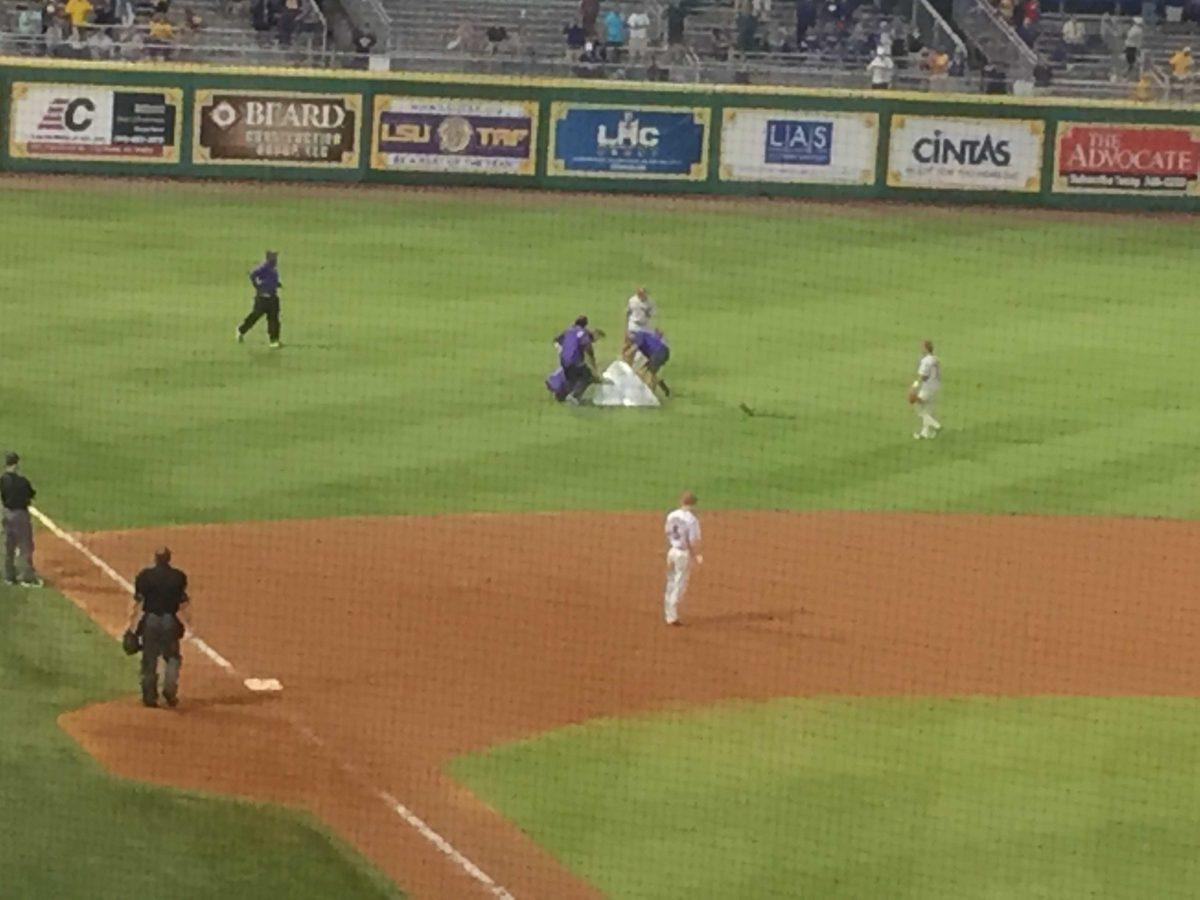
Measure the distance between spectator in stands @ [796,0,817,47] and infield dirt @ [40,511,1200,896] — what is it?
82.0ft

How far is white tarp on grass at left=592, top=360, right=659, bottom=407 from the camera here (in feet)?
111

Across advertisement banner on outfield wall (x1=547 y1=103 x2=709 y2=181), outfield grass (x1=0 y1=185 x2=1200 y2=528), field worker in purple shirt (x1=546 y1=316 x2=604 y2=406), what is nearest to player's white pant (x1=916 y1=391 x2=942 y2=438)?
outfield grass (x1=0 y1=185 x2=1200 y2=528)

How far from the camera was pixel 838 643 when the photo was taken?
23.9m

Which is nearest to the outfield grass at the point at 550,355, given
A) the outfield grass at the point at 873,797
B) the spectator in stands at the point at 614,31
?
the spectator in stands at the point at 614,31

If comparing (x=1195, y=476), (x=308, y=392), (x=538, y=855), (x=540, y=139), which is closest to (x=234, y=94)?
(x=540, y=139)

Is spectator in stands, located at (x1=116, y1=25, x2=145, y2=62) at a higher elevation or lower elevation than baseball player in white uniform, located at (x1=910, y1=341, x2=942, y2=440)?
higher

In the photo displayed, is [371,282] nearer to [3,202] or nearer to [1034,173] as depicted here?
[3,202]

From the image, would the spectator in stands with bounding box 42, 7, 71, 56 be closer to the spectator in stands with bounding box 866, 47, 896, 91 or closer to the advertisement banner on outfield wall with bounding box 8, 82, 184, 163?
the advertisement banner on outfield wall with bounding box 8, 82, 184, 163

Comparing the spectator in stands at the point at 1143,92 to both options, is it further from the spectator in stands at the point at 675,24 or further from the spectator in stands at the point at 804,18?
the spectator in stands at the point at 675,24

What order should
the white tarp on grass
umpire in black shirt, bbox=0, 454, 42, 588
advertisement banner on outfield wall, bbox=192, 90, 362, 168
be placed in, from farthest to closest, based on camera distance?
advertisement banner on outfield wall, bbox=192, 90, 362, 168
the white tarp on grass
umpire in black shirt, bbox=0, 454, 42, 588

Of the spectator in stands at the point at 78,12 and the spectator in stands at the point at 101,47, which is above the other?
the spectator in stands at the point at 78,12

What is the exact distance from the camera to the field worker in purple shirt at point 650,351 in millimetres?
33688

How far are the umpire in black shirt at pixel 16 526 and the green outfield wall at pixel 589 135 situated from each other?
21923mm

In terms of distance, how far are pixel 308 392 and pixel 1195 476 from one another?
38.8 ft
